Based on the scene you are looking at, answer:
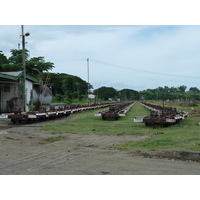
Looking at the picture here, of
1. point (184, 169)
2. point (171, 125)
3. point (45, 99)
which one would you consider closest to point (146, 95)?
point (45, 99)

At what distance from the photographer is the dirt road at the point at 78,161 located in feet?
17.1

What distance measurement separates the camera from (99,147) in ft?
26.3

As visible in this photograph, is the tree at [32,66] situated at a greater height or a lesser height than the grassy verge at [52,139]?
greater

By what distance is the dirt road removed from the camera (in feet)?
17.1

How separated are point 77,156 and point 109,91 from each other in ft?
349

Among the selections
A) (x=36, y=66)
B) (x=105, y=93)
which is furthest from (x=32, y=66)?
(x=105, y=93)

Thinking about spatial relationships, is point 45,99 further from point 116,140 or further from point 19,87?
point 116,140

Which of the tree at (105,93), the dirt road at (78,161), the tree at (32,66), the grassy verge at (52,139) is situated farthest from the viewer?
the tree at (105,93)

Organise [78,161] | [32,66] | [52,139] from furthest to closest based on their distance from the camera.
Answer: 1. [32,66]
2. [52,139]
3. [78,161]

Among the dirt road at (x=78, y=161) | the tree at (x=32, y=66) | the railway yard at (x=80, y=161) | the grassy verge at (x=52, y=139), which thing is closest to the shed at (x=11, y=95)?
the grassy verge at (x=52, y=139)

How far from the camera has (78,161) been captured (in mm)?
6113

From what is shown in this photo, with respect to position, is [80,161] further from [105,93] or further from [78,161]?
[105,93]

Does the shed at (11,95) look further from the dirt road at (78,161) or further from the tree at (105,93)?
the tree at (105,93)

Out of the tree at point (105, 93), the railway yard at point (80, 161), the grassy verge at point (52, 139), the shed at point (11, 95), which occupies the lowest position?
the railway yard at point (80, 161)
